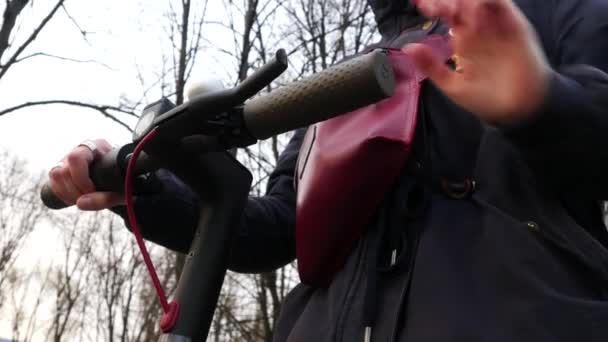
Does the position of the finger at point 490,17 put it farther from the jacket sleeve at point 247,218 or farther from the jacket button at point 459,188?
the jacket sleeve at point 247,218

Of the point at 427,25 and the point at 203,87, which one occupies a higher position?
the point at 427,25

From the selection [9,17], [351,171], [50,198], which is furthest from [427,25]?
[9,17]

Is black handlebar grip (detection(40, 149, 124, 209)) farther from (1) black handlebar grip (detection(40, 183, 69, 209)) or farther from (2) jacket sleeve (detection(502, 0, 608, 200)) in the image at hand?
(2) jacket sleeve (detection(502, 0, 608, 200))

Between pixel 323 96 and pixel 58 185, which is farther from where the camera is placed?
pixel 58 185

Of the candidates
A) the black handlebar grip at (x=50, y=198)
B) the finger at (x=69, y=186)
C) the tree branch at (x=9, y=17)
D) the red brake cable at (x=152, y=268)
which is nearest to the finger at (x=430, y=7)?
the red brake cable at (x=152, y=268)

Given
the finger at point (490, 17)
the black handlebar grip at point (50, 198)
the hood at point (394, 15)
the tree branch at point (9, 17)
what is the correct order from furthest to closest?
the tree branch at point (9, 17)
the hood at point (394, 15)
the black handlebar grip at point (50, 198)
the finger at point (490, 17)

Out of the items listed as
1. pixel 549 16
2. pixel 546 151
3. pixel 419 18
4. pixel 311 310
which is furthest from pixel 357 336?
pixel 419 18

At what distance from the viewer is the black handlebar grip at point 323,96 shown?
74cm

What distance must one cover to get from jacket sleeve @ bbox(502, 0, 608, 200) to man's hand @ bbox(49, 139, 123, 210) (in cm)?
81

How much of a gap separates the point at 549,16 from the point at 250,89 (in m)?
0.66

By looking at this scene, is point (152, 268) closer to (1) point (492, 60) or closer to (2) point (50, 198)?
(2) point (50, 198)

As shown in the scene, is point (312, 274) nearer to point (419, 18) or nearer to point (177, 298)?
point (177, 298)

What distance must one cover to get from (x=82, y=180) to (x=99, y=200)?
0.06m

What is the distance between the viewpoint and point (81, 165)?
3.99 ft
